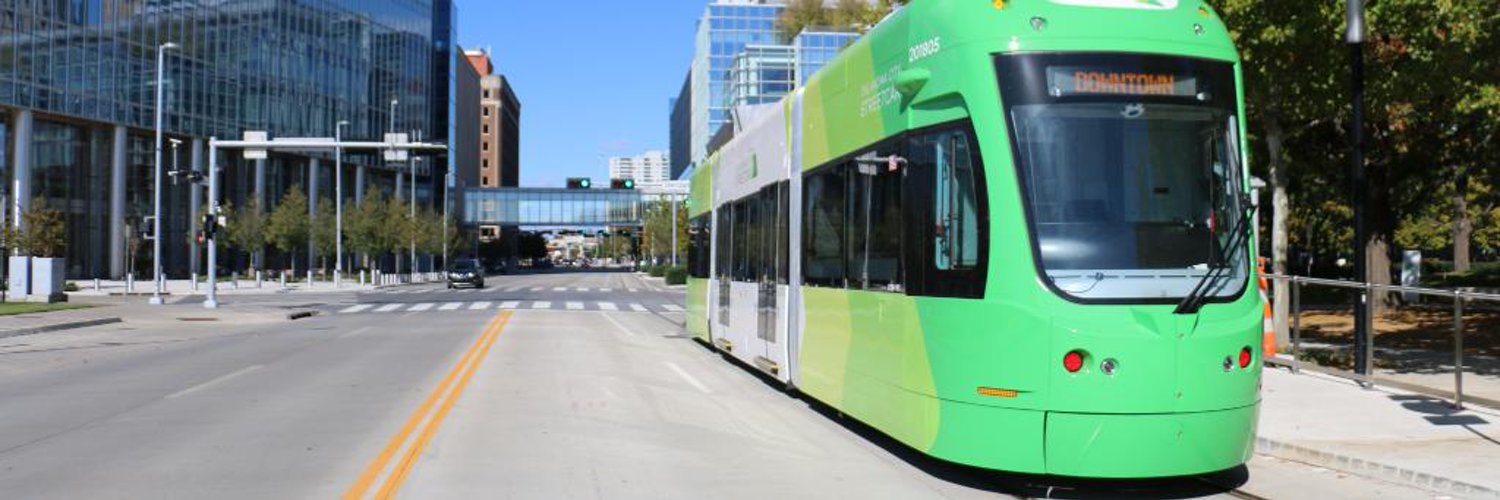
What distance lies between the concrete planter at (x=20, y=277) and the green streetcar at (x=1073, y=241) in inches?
1544

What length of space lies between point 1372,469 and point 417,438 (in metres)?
7.66

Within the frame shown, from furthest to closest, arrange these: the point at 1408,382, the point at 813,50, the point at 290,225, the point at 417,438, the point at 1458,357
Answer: the point at 813,50, the point at 290,225, the point at 1408,382, the point at 1458,357, the point at 417,438

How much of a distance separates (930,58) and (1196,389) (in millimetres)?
2846

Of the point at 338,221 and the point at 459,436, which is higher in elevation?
the point at 338,221

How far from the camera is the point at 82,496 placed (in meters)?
7.67

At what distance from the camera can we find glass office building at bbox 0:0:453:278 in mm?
59875

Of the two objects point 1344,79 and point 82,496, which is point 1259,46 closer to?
point 1344,79

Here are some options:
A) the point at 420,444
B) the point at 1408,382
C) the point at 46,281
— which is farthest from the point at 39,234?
the point at 1408,382

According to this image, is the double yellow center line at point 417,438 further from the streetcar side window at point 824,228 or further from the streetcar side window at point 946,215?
the streetcar side window at point 946,215

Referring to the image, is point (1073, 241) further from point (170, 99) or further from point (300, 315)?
point (170, 99)

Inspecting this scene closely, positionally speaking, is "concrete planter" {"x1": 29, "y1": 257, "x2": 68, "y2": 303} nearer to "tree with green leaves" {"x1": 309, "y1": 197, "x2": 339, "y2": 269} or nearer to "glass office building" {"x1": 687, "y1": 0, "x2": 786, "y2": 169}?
"tree with green leaves" {"x1": 309, "y1": 197, "x2": 339, "y2": 269}

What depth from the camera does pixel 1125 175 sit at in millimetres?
7594

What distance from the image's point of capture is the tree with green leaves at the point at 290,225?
65.9 meters

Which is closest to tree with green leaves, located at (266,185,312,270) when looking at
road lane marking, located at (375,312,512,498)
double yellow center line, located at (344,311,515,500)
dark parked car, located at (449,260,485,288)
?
dark parked car, located at (449,260,485,288)
